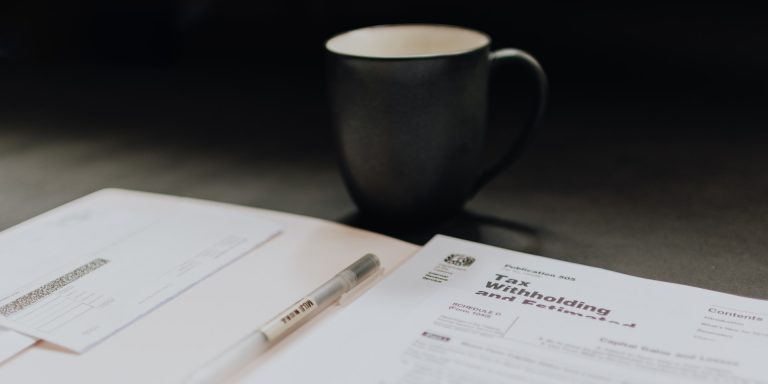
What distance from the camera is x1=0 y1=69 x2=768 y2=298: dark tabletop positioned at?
62cm

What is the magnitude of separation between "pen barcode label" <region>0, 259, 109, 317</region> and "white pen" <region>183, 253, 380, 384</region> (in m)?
0.15

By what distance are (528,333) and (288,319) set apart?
14 cm

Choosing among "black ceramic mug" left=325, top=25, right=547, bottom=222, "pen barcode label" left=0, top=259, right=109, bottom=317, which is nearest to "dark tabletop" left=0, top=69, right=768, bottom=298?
"black ceramic mug" left=325, top=25, right=547, bottom=222

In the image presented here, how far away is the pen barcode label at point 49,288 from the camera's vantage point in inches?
19.7

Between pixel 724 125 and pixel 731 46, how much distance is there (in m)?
0.14

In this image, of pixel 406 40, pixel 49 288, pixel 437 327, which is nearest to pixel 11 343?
pixel 49 288

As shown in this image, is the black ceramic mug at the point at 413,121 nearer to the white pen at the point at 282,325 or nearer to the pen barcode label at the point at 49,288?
the white pen at the point at 282,325

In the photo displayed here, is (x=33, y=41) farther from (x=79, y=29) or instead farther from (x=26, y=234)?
(x=26, y=234)

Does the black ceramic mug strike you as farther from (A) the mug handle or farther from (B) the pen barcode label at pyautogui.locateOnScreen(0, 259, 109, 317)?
(B) the pen barcode label at pyautogui.locateOnScreen(0, 259, 109, 317)

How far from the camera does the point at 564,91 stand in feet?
3.28

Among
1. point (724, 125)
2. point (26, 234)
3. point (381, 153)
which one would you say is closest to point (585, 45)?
point (724, 125)

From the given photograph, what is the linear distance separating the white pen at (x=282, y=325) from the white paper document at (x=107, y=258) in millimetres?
86

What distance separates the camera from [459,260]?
0.55 m

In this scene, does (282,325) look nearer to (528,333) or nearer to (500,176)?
(528,333)
